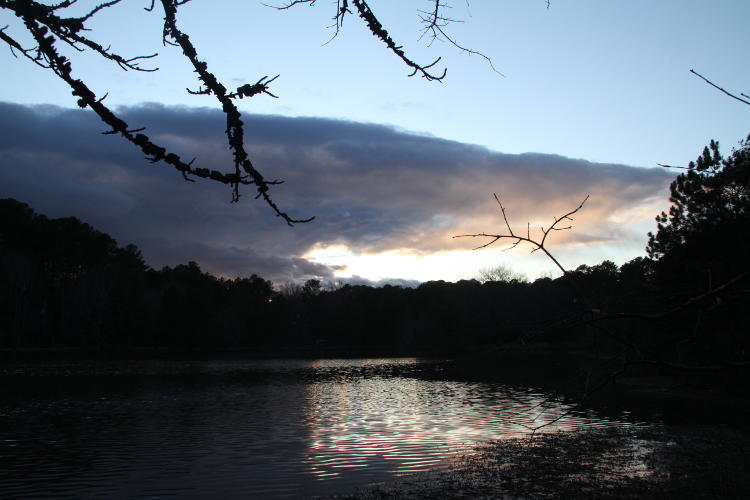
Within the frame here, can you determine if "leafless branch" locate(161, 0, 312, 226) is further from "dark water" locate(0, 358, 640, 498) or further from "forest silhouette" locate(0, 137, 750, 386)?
"forest silhouette" locate(0, 137, 750, 386)

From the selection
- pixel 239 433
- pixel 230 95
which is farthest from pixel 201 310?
pixel 230 95

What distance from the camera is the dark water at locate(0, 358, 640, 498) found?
38.4 feet

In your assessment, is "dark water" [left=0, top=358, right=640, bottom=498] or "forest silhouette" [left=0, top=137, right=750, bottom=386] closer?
"dark water" [left=0, top=358, right=640, bottom=498]

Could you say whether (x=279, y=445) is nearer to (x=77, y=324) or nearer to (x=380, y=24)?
(x=380, y=24)

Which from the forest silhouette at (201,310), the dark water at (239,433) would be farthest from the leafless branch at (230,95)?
the forest silhouette at (201,310)

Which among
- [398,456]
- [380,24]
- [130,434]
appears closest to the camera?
[380,24]

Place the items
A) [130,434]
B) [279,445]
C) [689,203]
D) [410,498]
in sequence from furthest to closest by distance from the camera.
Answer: [689,203], [130,434], [279,445], [410,498]

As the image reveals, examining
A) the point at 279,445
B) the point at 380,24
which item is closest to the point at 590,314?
the point at 380,24

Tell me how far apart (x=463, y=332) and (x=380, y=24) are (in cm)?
8284

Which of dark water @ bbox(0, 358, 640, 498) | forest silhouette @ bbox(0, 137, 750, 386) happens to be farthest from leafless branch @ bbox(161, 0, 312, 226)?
forest silhouette @ bbox(0, 137, 750, 386)

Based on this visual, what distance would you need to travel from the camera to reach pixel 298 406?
23625mm

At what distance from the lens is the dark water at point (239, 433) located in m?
11.7

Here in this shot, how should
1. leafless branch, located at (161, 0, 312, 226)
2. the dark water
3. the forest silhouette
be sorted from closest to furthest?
leafless branch, located at (161, 0, 312, 226)
the dark water
the forest silhouette

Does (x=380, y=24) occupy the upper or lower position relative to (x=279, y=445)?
upper
